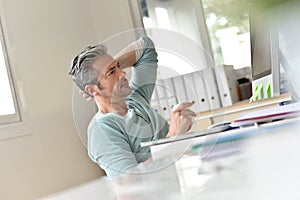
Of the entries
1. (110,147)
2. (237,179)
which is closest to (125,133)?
(110,147)

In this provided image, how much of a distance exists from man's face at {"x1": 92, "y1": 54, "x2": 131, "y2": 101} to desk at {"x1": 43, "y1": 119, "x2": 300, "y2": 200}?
2.25 feet

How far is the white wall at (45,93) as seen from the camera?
2.31 m

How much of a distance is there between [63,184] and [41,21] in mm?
999

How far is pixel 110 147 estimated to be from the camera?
1.13 metres

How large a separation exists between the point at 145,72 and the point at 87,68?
0.71 ft

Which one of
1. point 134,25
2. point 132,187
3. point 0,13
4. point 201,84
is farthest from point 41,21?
point 132,187

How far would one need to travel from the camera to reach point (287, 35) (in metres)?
0.28

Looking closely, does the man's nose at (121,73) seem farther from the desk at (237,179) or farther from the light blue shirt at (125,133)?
the desk at (237,179)

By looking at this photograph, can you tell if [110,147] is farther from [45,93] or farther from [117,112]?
[45,93]

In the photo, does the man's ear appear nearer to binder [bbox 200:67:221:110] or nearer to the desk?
binder [bbox 200:67:221:110]

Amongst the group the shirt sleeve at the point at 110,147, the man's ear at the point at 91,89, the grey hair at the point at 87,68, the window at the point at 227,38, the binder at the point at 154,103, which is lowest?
the shirt sleeve at the point at 110,147

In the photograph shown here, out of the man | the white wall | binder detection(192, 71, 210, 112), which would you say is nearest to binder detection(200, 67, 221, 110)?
binder detection(192, 71, 210, 112)

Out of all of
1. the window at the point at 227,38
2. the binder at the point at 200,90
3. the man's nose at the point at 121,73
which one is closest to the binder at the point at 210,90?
the binder at the point at 200,90

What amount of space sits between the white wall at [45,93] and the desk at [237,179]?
1.86m
